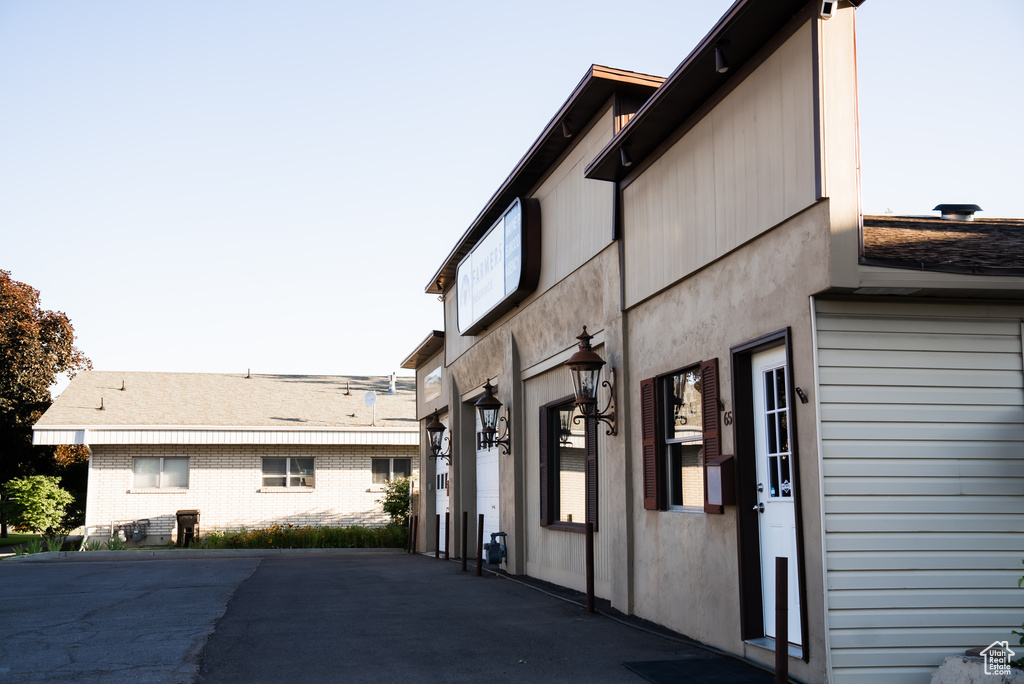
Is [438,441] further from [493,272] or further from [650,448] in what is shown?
[650,448]

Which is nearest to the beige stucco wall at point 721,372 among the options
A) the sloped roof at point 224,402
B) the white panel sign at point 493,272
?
the white panel sign at point 493,272

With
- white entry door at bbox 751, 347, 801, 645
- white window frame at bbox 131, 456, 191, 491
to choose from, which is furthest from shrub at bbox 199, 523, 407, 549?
white entry door at bbox 751, 347, 801, 645

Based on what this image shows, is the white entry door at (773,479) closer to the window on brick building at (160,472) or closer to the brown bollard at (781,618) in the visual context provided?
the brown bollard at (781,618)

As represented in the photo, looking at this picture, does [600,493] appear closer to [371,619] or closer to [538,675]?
[371,619]

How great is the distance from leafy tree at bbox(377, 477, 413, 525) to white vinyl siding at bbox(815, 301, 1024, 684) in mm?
18680

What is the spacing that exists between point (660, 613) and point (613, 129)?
5.49 metres

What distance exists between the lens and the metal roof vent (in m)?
9.23

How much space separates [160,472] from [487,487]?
41.1 ft

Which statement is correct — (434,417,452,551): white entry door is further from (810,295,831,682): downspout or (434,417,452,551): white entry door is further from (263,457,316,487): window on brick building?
(810,295,831,682): downspout

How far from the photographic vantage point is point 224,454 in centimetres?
2583

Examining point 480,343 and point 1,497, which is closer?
point 480,343

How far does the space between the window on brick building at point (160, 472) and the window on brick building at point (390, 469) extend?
17.8 feet

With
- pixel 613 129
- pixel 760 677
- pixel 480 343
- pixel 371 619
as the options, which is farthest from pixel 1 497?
pixel 760 677

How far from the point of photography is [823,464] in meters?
6.25
